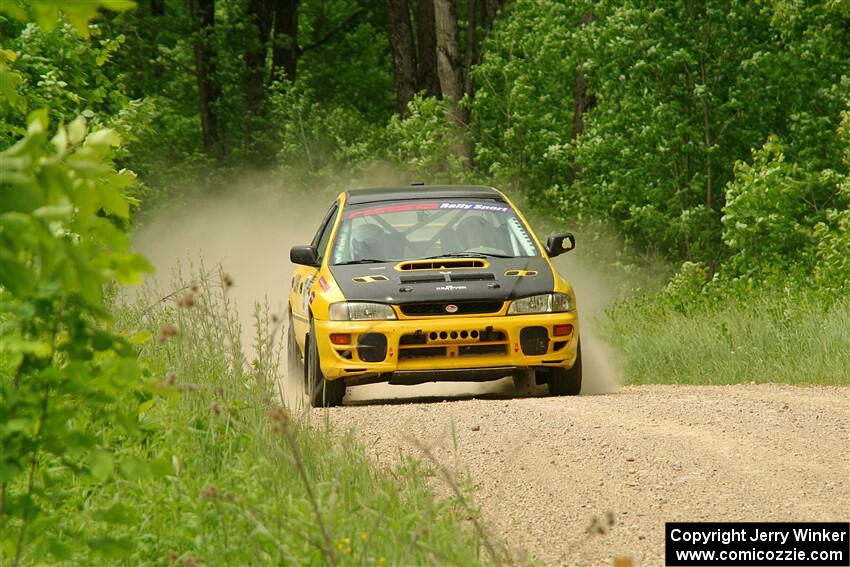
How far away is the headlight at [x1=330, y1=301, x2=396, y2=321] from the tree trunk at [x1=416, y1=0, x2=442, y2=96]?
772 inches

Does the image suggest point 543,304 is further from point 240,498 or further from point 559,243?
point 240,498

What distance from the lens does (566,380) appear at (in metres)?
12.0

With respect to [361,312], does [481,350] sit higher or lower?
lower

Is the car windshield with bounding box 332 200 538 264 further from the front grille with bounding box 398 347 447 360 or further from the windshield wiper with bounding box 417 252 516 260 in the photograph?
the front grille with bounding box 398 347 447 360

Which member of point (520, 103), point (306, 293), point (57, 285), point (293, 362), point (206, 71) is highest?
point (206, 71)

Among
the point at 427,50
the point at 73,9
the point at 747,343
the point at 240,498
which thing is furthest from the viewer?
the point at 427,50

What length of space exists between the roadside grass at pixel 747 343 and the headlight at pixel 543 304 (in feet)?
9.96

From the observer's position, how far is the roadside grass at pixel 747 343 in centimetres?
1405

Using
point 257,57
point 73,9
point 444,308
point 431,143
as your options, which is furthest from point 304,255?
point 257,57

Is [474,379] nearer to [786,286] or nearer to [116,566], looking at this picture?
[116,566]

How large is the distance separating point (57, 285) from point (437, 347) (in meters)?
7.30

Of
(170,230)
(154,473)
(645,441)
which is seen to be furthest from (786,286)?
(170,230)

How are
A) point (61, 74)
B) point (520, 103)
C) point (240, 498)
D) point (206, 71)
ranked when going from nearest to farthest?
1. point (240, 498)
2. point (61, 74)
3. point (520, 103)
4. point (206, 71)

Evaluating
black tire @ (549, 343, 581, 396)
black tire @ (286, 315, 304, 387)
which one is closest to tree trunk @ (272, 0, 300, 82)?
black tire @ (286, 315, 304, 387)
